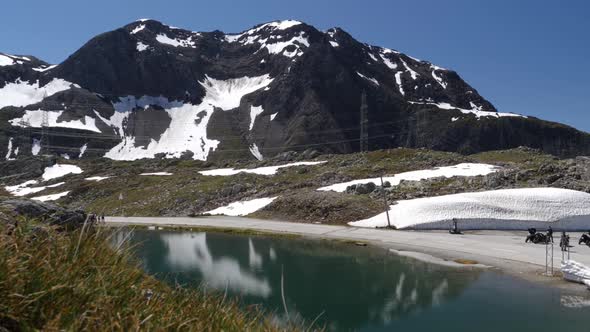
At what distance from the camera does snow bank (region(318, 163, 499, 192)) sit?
248 feet

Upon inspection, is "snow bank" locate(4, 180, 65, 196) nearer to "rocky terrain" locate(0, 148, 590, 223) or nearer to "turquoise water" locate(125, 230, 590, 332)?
"rocky terrain" locate(0, 148, 590, 223)

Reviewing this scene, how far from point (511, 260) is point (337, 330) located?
855 inches

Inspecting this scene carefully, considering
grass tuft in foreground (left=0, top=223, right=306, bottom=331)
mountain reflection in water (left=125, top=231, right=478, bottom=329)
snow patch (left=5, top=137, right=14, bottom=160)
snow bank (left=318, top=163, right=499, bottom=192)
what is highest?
snow patch (left=5, top=137, right=14, bottom=160)

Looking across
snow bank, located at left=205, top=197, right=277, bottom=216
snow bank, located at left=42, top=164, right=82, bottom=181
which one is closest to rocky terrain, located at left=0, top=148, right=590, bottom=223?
snow bank, located at left=205, top=197, right=277, bottom=216

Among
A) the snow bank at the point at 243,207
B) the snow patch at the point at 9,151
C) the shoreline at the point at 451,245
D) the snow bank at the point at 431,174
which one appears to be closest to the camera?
the shoreline at the point at 451,245

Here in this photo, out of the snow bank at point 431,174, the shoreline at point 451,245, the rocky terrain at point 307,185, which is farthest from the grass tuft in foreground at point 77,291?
the snow bank at point 431,174

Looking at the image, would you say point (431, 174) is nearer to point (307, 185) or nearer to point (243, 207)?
point (307, 185)

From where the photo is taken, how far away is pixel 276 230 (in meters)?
57.3

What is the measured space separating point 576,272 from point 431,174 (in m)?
49.5

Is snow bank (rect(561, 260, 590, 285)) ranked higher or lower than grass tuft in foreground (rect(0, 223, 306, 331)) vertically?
lower

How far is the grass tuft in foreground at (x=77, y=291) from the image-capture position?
397 centimetres

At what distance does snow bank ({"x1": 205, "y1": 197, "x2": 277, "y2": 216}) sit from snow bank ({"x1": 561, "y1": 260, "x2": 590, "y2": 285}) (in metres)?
49.6

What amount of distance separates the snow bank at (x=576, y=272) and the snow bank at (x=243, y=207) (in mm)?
49573

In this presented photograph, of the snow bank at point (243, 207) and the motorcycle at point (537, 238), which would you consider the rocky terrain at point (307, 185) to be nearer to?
the snow bank at point (243, 207)
